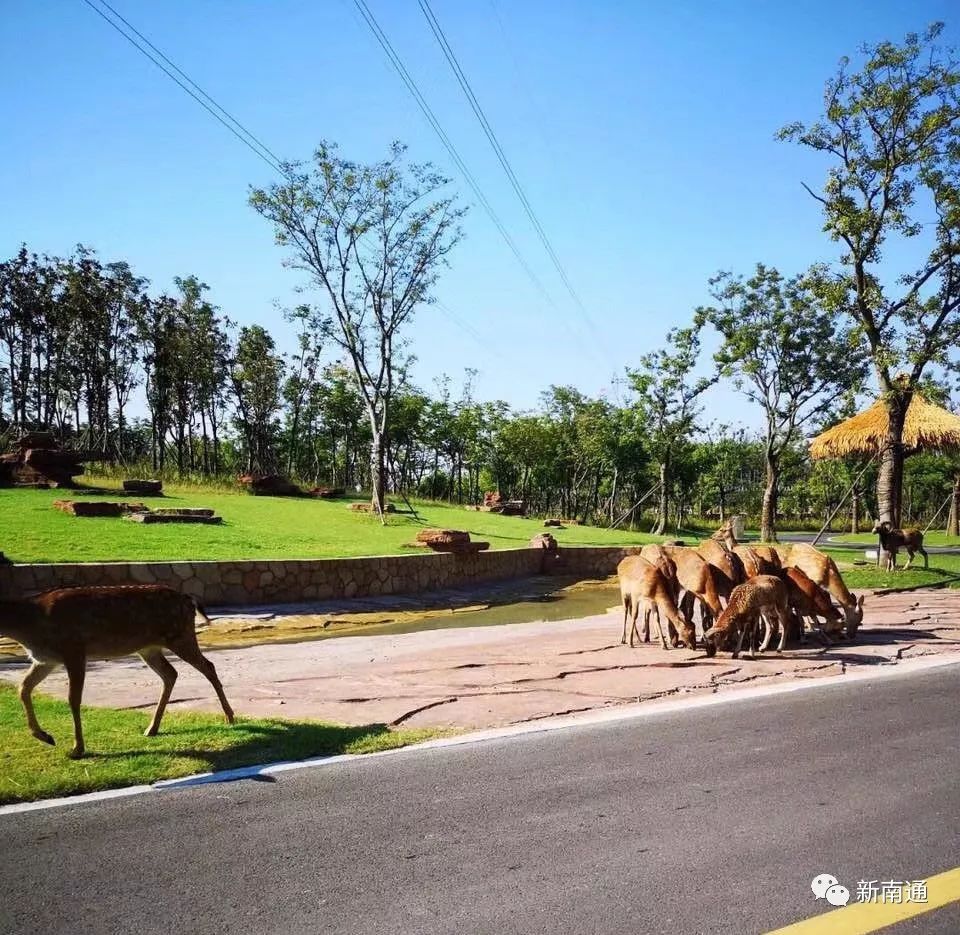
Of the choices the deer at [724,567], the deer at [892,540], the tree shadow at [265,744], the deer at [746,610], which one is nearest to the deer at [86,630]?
the tree shadow at [265,744]

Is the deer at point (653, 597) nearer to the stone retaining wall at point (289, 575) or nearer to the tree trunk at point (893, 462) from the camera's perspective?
the stone retaining wall at point (289, 575)

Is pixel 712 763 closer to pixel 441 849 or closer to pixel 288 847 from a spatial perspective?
pixel 441 849

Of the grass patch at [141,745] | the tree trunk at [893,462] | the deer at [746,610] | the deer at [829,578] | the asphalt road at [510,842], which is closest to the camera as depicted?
the asphalt road at [510,842]

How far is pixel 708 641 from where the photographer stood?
10.6m

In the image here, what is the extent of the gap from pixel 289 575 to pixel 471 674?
8.68 m

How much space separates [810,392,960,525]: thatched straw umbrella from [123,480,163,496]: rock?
24.6m

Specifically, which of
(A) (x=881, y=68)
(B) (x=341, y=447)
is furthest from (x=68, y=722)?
(B) (x=341, y=447)

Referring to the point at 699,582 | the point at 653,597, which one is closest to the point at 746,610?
the point at 653,597

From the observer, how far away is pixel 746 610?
1063 cm

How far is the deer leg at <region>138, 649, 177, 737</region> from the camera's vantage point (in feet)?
21.0

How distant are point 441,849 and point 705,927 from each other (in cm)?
146

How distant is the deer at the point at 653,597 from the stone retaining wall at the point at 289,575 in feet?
25.2

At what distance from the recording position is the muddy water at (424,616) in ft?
45.9

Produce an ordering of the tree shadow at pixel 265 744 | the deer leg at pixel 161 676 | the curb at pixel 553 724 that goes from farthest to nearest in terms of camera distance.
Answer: the deer leg at pixel 161 676 < the tree shadow at pixel 265 744 < the curb at pixel 553 724
